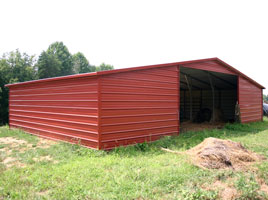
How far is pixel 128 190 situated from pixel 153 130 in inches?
168

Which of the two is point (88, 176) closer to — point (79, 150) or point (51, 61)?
point (79, 150)

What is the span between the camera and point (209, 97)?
17.9 meters

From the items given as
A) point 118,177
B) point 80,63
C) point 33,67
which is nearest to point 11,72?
point 33,67

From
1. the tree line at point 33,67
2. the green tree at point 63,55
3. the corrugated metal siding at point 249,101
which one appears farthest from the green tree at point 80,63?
the corrugated metal siding at point 249,101

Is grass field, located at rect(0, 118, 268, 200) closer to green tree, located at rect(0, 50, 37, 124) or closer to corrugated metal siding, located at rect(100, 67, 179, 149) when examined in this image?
corrugated metal siding, located at rect(100, 67, 179, 149)

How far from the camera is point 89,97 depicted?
22.4 feet

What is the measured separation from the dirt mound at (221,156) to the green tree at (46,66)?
98.8 ft

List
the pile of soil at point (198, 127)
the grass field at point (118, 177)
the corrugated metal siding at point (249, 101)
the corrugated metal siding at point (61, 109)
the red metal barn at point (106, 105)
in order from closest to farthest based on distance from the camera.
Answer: the grass field at point (118, 177)
the red metal barn at point (106, 105)
the corrugated metal siding at point (61, 109)
the pile of soil at point (198, 127)
the corrugated metal siding at point (249, 101)

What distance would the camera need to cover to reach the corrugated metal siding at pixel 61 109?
22.3 feet

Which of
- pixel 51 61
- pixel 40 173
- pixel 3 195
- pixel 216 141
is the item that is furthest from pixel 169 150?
pixel 51 61

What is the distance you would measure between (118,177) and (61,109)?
4.52 metres

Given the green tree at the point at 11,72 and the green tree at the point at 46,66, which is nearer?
the green tree at the point at 11,72

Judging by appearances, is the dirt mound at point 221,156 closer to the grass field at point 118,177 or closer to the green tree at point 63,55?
the grass field at point 118,177

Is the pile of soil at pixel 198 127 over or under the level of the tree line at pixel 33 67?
under
